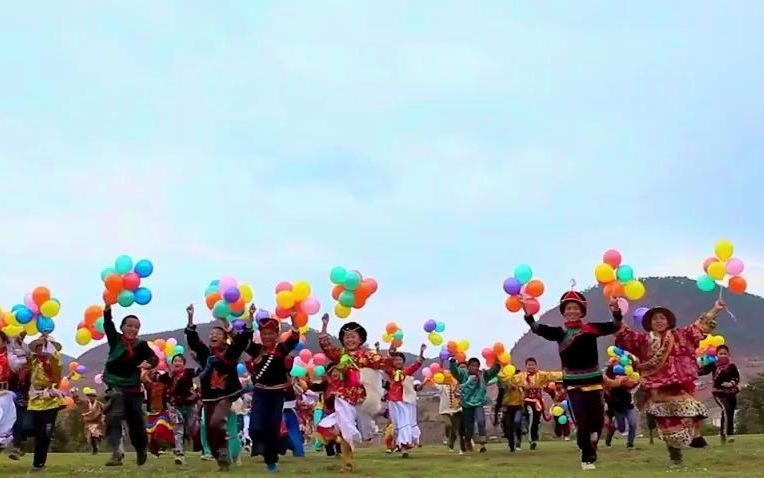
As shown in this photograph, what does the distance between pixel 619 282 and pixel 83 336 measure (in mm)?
7039

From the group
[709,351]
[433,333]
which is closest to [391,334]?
[433,333]

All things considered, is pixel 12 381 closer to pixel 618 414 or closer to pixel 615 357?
pixel 618 414

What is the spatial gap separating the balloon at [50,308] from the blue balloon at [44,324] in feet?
0.20

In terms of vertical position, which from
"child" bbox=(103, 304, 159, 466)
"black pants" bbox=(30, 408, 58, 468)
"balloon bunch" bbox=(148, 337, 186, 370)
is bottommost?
"black pants" bbox=(30, 408, 58, 468)

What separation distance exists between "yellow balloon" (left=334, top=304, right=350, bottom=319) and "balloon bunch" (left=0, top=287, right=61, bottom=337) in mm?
3764

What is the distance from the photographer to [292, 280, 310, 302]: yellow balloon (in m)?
10.8

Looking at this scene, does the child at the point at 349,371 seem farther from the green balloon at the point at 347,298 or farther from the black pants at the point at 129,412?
the black pants at the point at 129,412

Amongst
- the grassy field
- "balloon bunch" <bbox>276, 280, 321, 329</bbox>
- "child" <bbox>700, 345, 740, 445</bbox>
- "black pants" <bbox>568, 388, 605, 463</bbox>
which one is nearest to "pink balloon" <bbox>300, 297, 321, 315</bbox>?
"balloon bunch" <bbox>276, 280, 321, 329</bbox>

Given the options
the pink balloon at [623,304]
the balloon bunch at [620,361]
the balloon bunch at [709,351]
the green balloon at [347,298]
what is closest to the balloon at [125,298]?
the green balloon at [347,298]

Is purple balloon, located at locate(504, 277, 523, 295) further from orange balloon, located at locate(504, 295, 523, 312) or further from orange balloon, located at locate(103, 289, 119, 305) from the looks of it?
orange balloon, located at locate(103, 289, 119, 305)

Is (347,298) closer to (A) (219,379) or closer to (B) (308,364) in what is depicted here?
(A) (219,379)

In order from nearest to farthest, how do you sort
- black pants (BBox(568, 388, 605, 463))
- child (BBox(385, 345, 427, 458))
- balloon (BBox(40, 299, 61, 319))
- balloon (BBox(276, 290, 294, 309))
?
black pants (BBox(568, 388, 605, 463)) → balloon (BBox(276, 290, 294, 309)) → balloon (BBox(40, 299, 61, 319)) → child (BBox(385, 345, 427, 458))

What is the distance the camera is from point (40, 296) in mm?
11320

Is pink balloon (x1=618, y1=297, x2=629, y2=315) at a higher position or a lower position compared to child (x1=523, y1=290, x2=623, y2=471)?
higher
